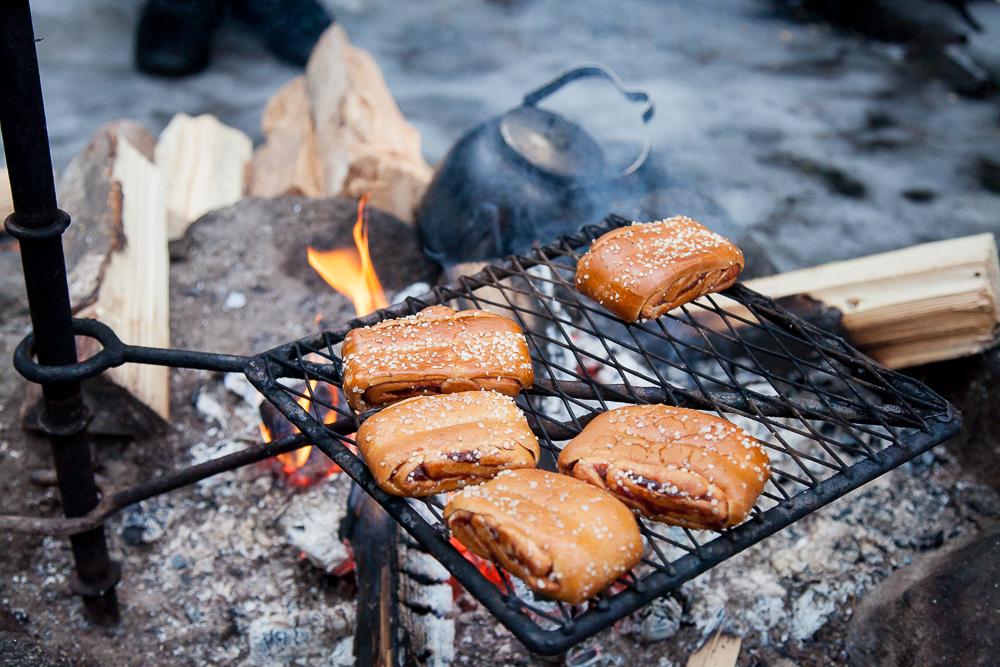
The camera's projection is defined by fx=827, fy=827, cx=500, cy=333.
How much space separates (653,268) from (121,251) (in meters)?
2.66

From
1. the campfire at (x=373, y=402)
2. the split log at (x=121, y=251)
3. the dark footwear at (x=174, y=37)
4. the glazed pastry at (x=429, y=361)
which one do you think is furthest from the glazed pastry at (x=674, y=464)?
the dark footwear at (x=174, y=37)

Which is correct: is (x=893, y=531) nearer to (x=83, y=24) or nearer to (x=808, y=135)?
(x=808, y=135)

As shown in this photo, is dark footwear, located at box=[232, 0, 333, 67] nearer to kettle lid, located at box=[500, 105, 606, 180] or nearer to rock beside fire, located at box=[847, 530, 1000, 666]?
kettle lid, located at box=[500, 105, 606, 180]

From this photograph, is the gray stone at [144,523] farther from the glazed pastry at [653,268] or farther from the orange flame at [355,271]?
the glazed pastry at [653,268]

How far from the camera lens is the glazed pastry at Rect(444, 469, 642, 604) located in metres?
1.73

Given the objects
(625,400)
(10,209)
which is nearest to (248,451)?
(625,400)

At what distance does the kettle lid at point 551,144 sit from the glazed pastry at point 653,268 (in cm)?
167

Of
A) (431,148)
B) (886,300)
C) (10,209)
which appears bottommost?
(431,148)

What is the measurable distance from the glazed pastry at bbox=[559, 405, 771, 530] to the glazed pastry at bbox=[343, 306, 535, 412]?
31 centimetres

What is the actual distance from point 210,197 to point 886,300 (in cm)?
397

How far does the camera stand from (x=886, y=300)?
12.5ft

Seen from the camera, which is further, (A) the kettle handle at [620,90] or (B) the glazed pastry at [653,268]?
(A) the kettle handle at [620,90]

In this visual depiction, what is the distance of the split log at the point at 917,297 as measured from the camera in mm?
3693

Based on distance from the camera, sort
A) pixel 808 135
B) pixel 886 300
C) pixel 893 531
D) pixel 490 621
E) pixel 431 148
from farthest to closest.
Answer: pixel 808 135 → pixel 431 148 → pixel 886 300 → pixel 893 531 → pixel 490 621
